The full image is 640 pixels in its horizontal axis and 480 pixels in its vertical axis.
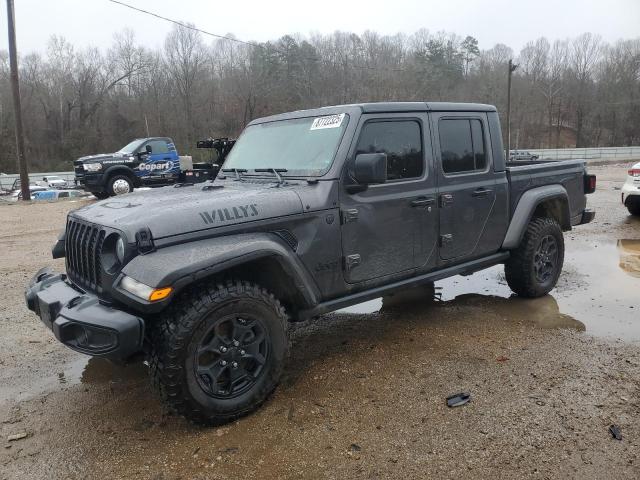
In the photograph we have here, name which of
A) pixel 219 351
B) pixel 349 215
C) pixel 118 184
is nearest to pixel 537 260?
pixel 349 215

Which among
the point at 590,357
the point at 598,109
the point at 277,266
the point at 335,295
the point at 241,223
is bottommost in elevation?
the point at 590,357

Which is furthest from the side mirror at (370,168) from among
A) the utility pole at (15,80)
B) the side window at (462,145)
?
the utility pole at (15,80)

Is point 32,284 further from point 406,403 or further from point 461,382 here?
point 461,382

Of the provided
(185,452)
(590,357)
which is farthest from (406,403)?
(590,357)

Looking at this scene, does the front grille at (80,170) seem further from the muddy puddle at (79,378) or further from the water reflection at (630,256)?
the water reflection at (630,256)

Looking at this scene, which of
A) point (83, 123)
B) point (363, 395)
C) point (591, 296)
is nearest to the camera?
point (363, 395)

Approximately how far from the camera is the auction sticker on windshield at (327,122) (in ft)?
12.1

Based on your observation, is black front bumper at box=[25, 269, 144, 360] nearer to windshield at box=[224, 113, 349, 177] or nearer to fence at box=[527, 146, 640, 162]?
windshield at box=[224, 113, 349, 177]

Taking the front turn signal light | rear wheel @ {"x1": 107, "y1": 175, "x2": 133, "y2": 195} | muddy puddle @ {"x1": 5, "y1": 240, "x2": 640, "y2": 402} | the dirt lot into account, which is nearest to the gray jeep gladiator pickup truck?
the front turn signal light

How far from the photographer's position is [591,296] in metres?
5.31

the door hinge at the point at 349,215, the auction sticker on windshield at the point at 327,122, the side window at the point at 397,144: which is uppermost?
the auction sticker on windshield at the point at 327,122

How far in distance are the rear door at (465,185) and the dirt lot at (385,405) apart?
2.54ft

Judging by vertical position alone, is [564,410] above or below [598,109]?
below

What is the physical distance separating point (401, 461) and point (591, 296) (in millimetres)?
3653
